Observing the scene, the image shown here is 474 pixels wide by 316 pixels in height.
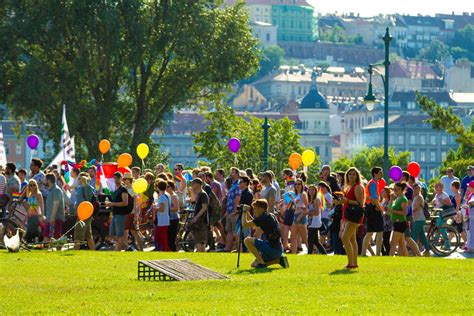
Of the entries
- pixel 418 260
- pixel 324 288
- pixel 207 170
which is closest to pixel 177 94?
pixel 207 170

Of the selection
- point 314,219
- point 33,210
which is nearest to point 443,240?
point 314,219

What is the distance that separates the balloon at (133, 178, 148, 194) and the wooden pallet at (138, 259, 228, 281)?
256 inches

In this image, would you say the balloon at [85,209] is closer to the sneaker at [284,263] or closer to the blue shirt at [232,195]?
the blue shirt at [232,195]

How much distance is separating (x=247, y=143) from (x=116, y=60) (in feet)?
149

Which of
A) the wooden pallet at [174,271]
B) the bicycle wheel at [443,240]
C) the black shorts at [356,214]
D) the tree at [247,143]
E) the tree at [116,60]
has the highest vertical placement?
the tree at [116,60]

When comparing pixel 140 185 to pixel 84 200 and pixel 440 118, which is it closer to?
pixel 84 200

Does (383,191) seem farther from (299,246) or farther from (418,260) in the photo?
(418,260)

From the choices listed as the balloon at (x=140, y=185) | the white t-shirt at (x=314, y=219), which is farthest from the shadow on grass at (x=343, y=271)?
the balloon at (x=140, y=185)

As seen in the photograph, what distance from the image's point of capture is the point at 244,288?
69.0 feet

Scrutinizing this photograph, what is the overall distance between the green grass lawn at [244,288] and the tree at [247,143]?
43976mm

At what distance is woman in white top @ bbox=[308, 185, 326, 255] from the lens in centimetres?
2891

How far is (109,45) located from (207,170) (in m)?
26.0

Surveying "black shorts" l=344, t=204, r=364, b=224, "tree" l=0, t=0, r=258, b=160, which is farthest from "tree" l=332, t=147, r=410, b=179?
"black shorts" l=344, t=204, r=364, b=224

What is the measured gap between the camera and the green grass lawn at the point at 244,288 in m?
18.9
